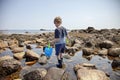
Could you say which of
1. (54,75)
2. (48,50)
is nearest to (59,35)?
(48,50)

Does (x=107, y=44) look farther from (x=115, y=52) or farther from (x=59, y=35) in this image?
(x=59, y=35)

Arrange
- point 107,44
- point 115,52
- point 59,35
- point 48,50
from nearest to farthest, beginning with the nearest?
point 59,35 < point 48,50 < point 115,52 < point 107,44

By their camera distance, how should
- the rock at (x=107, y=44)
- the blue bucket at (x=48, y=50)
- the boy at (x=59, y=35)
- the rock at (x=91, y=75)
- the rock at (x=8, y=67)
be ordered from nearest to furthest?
1. the rock at (x=91, y=75)
2. the rock at (x=8, y=67)
3. the boy at (x=59, y=35)
4. the blue bucket at (x=48, y=50)
5. the rock at (x=107, y=44)

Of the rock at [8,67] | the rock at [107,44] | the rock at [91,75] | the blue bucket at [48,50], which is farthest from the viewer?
the rock at [107,44]

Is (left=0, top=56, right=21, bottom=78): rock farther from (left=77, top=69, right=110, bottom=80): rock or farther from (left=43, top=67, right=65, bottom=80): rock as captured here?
(left=77, top=69, right=110, bottom=80): rock

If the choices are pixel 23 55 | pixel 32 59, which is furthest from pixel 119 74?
pixel 23 55

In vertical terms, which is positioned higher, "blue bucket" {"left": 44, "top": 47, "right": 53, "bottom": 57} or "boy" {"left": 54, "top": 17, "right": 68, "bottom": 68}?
"boy" {"left": 54, "top": 17, "right": 68, "bottom": 68}

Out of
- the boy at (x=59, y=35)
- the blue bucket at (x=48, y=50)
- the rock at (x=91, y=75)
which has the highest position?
the boy at (x=59, y=35)

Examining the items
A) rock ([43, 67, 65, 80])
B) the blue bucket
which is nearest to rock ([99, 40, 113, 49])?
the blue bucket

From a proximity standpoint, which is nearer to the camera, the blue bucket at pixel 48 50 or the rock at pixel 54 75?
the rock at pixel 54 75

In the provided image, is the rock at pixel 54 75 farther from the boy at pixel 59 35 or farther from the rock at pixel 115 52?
the rock at pixel 115 52

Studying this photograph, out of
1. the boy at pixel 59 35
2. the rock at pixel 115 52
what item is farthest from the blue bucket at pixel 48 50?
the rock at pixel 115 52

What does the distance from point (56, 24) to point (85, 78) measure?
250 cm

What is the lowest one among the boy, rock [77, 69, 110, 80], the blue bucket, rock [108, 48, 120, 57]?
rock [108, 48, 120, 57]
